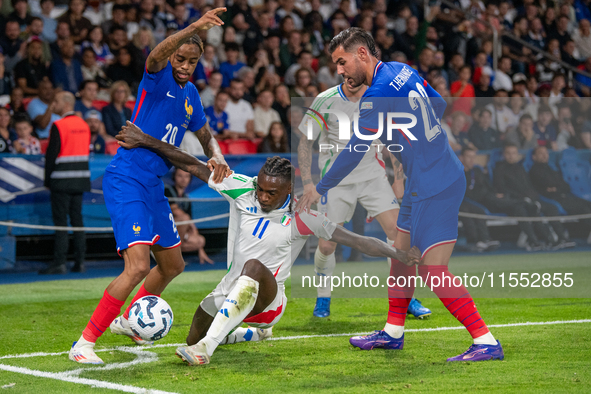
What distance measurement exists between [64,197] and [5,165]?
0.89 meters

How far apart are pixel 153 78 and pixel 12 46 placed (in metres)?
7.78

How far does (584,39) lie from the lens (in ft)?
58.4

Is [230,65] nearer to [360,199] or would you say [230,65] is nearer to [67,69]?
[67,69]

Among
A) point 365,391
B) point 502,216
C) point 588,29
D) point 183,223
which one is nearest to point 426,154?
point 365,391

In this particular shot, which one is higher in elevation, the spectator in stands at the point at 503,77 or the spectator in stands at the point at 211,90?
the spectator in stands at the point at 503,77

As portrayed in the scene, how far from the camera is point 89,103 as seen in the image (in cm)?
1106

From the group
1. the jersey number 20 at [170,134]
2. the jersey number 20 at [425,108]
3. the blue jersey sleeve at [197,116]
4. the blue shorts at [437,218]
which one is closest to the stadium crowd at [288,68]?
the blue jersey sleeve at [197,116]

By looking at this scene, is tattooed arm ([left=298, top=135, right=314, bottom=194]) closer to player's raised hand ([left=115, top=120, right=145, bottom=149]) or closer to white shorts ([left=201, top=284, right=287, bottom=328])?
white shorts ([left=201, top=284, right=287, bottom=328])

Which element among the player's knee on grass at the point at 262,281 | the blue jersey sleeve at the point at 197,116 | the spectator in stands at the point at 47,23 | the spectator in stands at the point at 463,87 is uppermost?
the spectator in stands at the point at 47,23

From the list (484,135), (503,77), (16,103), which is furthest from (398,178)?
(503,77)

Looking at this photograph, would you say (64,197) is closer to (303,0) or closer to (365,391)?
(365,391)

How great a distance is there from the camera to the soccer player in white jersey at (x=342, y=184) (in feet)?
22.8

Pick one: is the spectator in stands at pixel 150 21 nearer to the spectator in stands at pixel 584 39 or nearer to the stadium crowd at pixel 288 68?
the stadium crowd at pixel 288 68

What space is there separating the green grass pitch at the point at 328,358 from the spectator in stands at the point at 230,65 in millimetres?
6648
